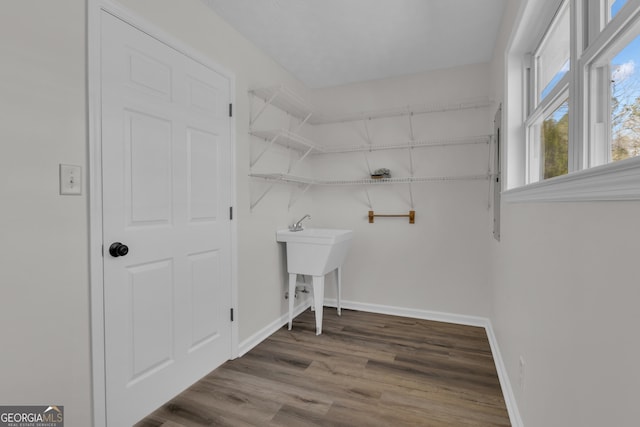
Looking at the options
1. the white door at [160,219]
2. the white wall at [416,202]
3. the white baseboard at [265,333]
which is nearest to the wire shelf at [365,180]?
the white wall at [416,202]

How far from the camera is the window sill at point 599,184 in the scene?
59 centimetres

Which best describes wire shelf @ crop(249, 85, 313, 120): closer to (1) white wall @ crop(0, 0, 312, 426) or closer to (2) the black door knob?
(1) white wall @ crop(0, 0, 312, 426)

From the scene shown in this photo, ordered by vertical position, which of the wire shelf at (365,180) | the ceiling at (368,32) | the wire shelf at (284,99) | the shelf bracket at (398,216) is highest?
the ceiling at (368,32)

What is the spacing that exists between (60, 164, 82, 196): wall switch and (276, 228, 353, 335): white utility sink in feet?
5.67

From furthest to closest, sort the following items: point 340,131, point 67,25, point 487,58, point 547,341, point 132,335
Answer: point 340,131 → point 487,58 → point 132,335 → point 67,25 → point 547,341

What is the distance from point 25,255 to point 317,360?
6.04 ft

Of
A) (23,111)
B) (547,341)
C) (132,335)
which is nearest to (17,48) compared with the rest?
(23,111)

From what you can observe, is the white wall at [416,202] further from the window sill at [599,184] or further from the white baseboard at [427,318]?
the window sill at [599,184]

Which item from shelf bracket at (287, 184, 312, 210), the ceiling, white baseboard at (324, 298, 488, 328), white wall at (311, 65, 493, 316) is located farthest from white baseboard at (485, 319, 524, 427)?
the ceiling

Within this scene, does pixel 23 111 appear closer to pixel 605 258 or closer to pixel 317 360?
pixel 605 258

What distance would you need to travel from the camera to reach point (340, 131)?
3584 mm

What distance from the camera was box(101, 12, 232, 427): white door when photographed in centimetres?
158

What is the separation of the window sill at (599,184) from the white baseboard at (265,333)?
87.3 inches

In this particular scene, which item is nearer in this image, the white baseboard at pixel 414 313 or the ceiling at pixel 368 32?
the ceiling at pixel 368 32
